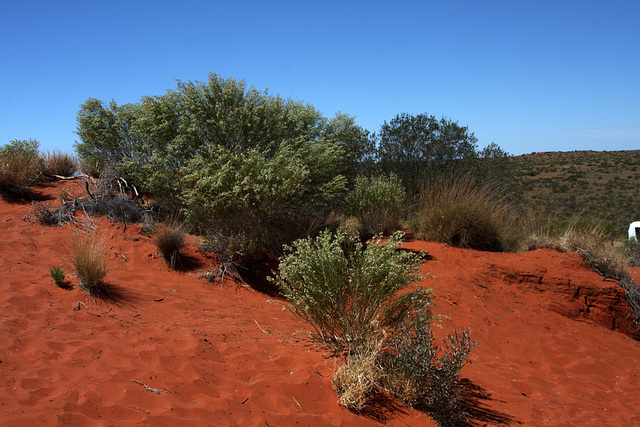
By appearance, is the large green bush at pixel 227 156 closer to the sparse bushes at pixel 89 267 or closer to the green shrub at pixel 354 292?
the sparse bushes at pixel 89 267

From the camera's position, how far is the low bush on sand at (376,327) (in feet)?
12.3

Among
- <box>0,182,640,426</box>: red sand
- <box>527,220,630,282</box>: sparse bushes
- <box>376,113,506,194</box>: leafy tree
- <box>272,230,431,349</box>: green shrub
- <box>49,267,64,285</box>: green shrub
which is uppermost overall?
<box>376,113,506,194</box>: leafy tree

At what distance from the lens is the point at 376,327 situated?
427cm

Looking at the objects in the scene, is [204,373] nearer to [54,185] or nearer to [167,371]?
[167,371]

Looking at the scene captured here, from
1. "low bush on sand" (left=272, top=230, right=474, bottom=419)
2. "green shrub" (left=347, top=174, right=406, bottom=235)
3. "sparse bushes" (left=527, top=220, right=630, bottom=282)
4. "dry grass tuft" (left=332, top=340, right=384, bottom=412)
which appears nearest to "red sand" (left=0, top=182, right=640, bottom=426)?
"dry grass tuft" (left=332, top=340, right=384, bottom=412)

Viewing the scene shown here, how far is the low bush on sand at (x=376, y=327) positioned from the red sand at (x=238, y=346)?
0.76 ft

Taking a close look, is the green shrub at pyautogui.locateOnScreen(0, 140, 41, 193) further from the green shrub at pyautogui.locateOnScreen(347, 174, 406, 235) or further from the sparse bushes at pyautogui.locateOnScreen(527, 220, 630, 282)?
the sparse bushes at pyautogui.locateOnScreen(527, 220, 630, 282)

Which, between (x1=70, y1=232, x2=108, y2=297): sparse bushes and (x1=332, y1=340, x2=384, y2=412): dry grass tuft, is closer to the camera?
(x1=332, y1=340, x2=384, y2=412): dry grass tuft

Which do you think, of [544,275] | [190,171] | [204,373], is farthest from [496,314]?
[190,171]

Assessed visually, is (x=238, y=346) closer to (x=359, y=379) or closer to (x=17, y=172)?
(x=359, y=379)

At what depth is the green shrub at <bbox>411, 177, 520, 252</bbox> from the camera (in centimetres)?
963

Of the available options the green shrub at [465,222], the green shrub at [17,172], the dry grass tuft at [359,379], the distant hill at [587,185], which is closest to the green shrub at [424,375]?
the dry grass tuft at [359,379]

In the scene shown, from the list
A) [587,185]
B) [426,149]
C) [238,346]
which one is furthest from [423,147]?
[587,185]

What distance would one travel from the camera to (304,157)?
919cm
